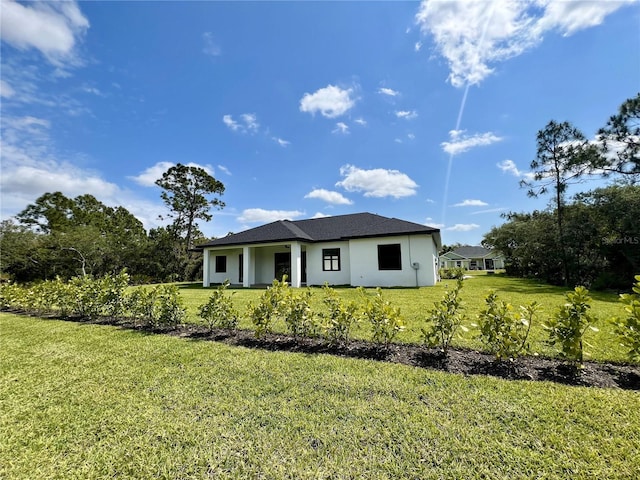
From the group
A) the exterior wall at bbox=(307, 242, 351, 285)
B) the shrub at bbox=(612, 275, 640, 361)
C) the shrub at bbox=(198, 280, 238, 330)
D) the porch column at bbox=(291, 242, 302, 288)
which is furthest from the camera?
the exterior wall at bbox=(307, 242, 351, 285)

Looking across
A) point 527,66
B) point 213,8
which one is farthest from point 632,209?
point 213,8

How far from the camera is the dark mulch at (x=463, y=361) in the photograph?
3.41 meters

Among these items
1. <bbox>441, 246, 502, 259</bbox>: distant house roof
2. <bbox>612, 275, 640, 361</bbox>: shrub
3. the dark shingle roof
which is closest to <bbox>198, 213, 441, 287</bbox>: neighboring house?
<bbox>612, 275, 640, 361</bbox>: shrub

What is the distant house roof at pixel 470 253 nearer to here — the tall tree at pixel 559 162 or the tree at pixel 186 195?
the tall tree at pixel 559 162

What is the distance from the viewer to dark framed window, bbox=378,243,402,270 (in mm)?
15812

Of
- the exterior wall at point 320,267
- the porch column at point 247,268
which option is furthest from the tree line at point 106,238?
the exterior wall at point 320,267

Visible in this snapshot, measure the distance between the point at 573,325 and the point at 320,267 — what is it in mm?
14914

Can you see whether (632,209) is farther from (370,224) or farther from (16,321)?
(16,321)

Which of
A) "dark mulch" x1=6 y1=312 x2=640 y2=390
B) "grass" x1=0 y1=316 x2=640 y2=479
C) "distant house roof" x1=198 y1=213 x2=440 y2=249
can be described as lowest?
"grass" x1=0 y1=316 x2=640 y2=479

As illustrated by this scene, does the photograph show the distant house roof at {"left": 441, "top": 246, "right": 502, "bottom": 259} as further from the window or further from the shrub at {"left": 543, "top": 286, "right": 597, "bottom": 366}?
the shrub at {"left": 543, "top": 286, "right": 597, "bottom": 366}

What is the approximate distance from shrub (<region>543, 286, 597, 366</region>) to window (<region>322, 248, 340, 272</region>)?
14236 millimetres

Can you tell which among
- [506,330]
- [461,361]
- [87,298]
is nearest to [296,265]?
[87,298]

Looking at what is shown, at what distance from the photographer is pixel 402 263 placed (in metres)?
15.6

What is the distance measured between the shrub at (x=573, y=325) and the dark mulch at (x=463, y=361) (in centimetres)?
29
